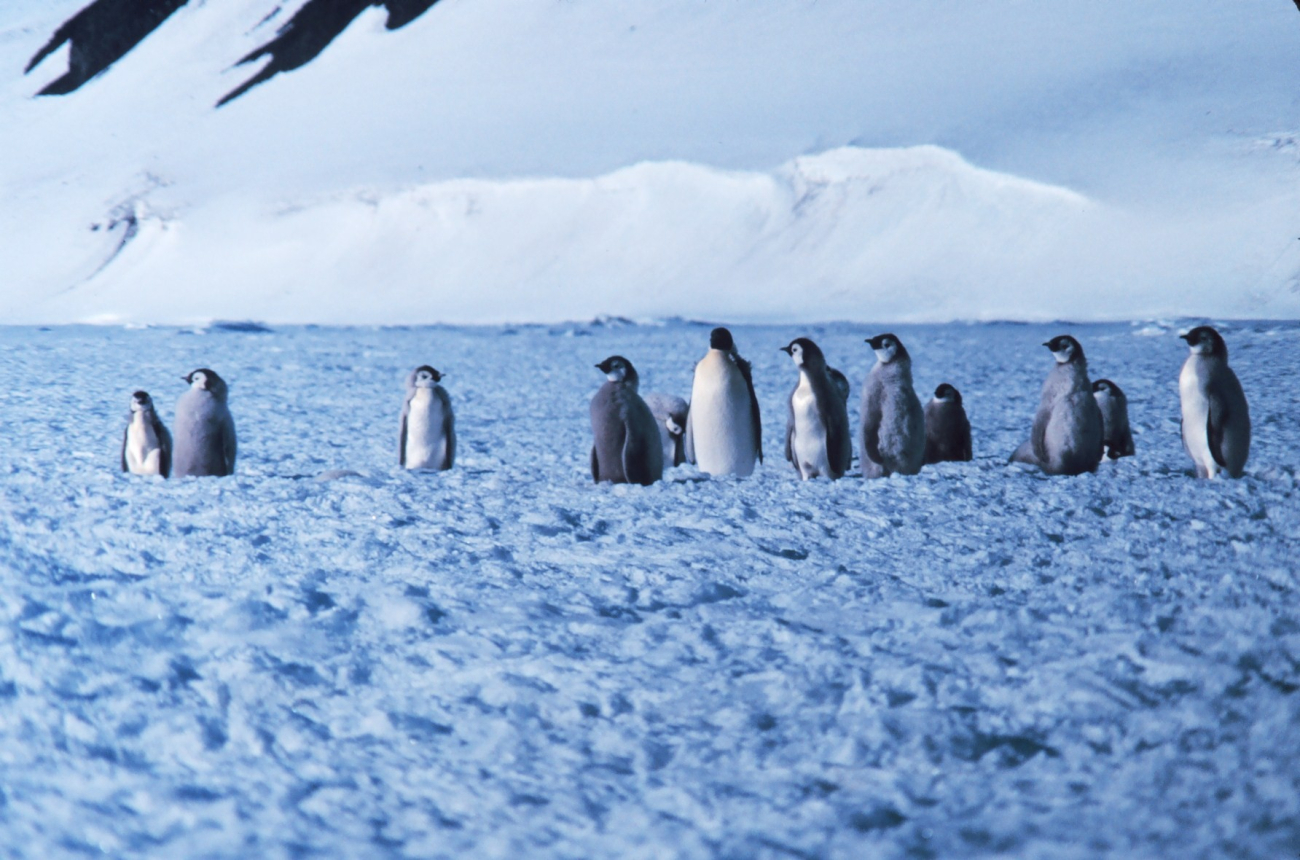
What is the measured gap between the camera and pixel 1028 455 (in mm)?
2869

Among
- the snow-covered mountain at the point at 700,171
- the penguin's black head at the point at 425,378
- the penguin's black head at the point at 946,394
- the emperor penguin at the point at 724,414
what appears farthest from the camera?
the snow-covered mountain at the point at 700,171

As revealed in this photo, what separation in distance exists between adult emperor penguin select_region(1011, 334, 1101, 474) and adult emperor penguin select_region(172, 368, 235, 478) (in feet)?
7.06

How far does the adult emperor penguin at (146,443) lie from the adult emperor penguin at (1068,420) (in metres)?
2.36

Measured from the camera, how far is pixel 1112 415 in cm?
299

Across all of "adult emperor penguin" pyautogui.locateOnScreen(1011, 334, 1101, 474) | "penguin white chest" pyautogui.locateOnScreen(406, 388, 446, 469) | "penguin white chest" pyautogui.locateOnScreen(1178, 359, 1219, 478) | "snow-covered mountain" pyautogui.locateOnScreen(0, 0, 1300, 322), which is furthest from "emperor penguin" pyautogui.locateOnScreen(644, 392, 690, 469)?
"snow-covered mountain" pyautogui.locateOnScreen(0, 0, 1300, 322)

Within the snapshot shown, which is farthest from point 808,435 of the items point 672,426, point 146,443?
point 146,443

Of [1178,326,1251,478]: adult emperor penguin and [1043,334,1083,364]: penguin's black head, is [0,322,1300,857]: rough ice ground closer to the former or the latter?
[1178,326,1251,478]: adult emperor penguin

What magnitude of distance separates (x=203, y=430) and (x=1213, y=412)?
259cm

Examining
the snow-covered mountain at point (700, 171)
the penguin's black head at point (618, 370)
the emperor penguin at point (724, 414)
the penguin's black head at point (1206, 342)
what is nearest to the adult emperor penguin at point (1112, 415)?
the penguin's black head at point (1206, 342)

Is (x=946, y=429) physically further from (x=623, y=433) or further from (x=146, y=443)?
(x=146, y=443)

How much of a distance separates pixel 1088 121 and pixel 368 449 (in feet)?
38.8

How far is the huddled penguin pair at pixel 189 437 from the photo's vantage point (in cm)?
289

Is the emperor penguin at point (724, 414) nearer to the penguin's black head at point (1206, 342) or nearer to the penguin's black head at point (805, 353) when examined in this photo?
the penguin's black head at point (805, 353)

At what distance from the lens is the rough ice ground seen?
3.64 feet
